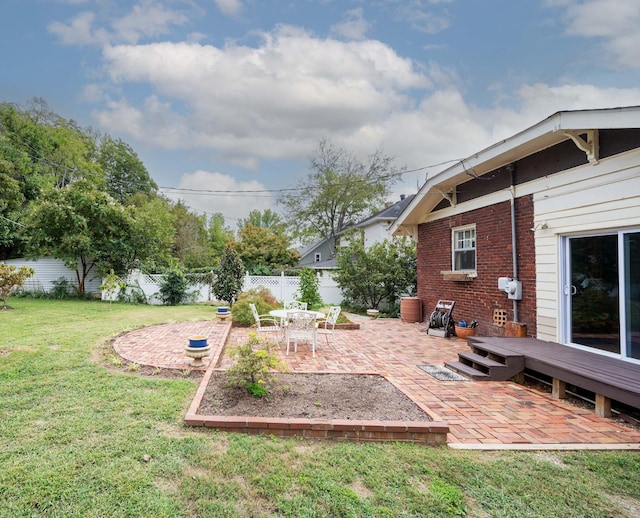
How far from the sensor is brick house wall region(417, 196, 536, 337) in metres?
6.61

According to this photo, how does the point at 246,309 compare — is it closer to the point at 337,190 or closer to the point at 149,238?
the point at 149,238

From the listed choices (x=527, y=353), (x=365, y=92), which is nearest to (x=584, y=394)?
(x=527, y=353)

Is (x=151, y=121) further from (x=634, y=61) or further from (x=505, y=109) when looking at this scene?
(x=634, y=61)

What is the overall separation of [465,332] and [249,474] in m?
6.82

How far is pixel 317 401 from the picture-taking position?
3.94 meters

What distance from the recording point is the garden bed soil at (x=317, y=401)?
3.55 m

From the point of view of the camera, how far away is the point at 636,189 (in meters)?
4.58

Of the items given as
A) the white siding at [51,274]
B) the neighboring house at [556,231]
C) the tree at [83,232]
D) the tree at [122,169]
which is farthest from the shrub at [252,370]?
the tree at [122,169]

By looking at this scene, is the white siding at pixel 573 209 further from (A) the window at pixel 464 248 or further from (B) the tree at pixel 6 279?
(B) the tree at pixel 6 279

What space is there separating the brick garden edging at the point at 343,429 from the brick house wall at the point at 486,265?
4383mm

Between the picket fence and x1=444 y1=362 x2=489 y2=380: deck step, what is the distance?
9520 millimetres

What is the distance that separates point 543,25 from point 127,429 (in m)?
12.5

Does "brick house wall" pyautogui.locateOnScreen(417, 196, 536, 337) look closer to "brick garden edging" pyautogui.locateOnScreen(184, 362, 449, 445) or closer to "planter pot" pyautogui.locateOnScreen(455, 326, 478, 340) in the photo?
"planter pot" pyautogui.locateOnScreen(455, 326, 478, 340)

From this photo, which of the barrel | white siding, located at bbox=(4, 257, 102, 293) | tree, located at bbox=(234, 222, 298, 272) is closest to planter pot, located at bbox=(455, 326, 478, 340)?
the barrel
